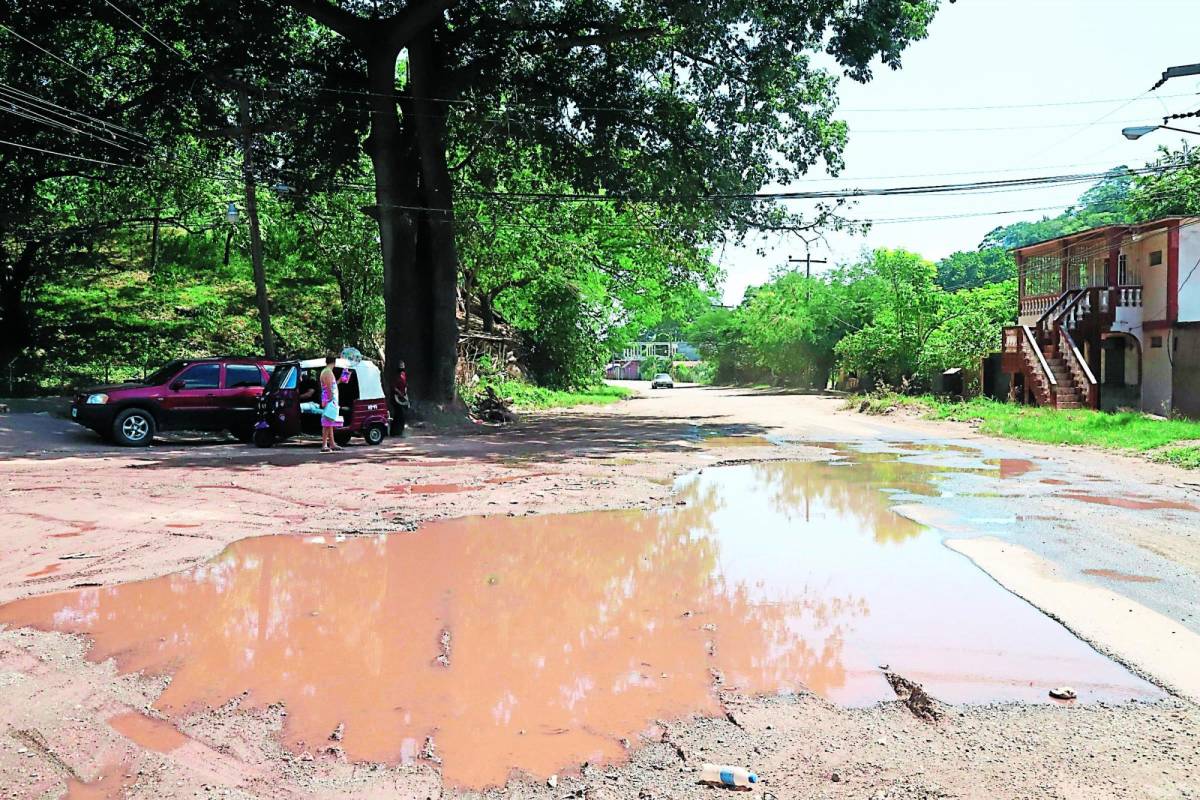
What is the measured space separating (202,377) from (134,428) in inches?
62.3

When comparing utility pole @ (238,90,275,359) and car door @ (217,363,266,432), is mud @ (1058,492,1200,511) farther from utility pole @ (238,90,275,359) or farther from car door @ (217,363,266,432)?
utility pole @ (238,90,275,359)

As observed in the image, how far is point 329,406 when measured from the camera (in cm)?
1656

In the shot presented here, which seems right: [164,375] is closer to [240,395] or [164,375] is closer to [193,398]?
[193,398]

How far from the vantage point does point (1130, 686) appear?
16.3 ft

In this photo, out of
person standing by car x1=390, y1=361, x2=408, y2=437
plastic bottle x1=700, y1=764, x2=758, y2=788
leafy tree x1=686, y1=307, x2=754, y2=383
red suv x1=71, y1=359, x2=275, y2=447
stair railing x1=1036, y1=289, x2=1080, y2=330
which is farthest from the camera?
leafy tree x1=686, y1=307, x2=754, y2=383

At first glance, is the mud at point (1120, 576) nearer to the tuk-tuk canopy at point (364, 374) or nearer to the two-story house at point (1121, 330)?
the tuk-tuk canopy at point (364, 374)

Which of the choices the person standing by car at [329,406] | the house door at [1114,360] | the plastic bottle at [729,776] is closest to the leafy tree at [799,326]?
the house door at [1114,360]

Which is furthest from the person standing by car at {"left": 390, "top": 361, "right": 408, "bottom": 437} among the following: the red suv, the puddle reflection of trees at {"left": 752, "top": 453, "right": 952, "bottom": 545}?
the puddle reflection of trees at {"left": 752, "top": 453, "right": 952, "bottom": 545}

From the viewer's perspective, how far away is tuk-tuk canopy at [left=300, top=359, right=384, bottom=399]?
17.2 m

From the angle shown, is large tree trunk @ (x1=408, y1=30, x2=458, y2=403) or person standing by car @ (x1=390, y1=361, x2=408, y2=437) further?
large tree trunk @ (x1=408, y1=30, x2=458, y2=403)

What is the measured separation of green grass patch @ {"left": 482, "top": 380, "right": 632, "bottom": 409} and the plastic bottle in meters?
29.9

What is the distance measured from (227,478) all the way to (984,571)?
32.7 feet

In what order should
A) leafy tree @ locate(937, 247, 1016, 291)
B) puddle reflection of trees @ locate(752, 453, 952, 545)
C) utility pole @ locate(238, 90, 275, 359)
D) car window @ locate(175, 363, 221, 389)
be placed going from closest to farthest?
puddle reflection of trees @ locate(752, 453, 952, 545)
car window @ locate(175, 363, 221, 389)
utility pole @ locate(238, 90, 275, 359)
leafy tree @ locate(937, 247, 1016, 291)

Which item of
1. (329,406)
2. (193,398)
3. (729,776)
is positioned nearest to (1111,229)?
(329,406)
